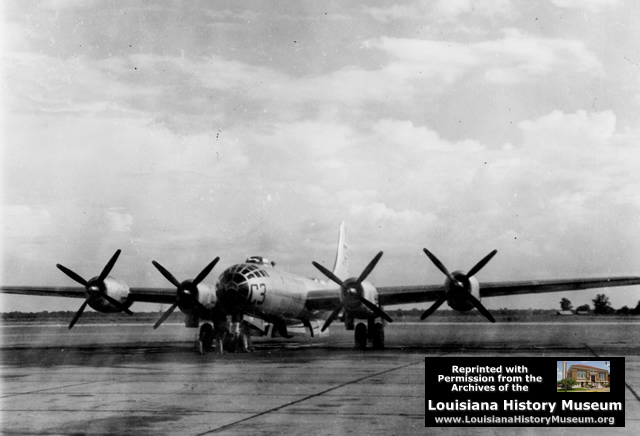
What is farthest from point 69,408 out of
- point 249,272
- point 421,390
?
point 249,272

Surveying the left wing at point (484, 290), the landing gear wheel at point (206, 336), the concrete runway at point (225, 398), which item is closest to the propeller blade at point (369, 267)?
the left wing at point (484, 290)

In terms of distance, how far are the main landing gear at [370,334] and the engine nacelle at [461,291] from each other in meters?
4.49

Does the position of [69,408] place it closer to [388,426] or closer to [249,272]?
[388,426]

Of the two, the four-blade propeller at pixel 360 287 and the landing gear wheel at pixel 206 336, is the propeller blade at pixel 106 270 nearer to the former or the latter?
the landing gear wheel at pixel 206 336

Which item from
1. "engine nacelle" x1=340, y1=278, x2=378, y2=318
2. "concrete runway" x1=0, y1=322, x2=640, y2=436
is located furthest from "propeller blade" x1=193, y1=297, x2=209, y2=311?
"concrete runway" x1=0, y1=322, x2=640, y2=436

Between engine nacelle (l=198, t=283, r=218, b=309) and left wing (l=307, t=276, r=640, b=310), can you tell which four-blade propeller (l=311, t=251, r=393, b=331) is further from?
engine nacelle (l=198, t=283, r=218, b=309)

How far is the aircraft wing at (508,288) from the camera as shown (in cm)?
2588

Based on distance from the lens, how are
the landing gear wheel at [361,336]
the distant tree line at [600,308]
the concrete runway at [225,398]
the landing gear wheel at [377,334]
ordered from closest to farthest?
the concrete runway at [225,398]
the landing gear wheel at [377,334]
the landing gear wheel at [361,336]
the distant tree line at [600,308]

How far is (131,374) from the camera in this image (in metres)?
16.7

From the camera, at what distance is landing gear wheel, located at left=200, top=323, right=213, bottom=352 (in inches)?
999

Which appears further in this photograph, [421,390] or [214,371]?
[214,371]

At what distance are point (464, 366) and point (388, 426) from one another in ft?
4.37

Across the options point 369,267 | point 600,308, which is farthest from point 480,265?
point 600,308

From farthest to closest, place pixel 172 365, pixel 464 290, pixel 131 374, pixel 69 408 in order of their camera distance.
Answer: pixel 464 290 < pixel 172 365 < pixel 131 374 < pixel 69 408
